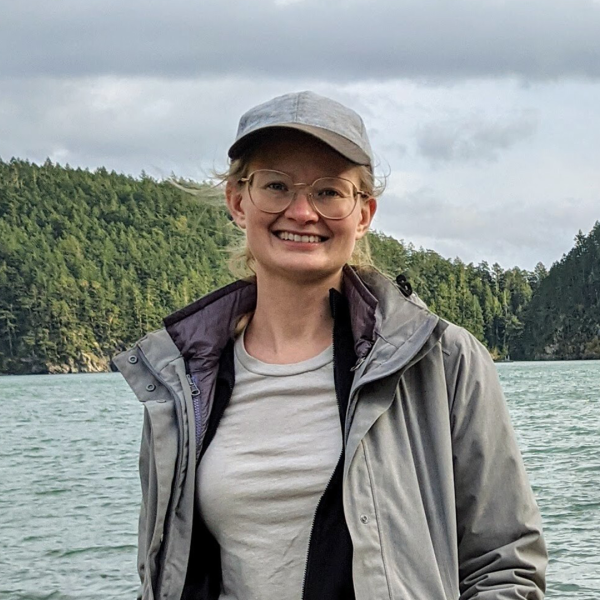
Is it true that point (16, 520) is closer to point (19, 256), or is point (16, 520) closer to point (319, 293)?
point (319, 293)

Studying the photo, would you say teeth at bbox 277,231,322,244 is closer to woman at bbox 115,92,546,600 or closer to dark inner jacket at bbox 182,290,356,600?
woman at bbox 115,92,546,600

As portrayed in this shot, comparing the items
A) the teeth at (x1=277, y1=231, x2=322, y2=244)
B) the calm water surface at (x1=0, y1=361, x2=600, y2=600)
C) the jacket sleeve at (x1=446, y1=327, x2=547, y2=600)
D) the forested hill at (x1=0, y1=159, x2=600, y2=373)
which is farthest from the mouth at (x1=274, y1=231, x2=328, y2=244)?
the forested hill at (x1=0, y1=159, x2=600, y2=373)

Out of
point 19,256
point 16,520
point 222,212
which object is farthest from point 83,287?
point 222,212

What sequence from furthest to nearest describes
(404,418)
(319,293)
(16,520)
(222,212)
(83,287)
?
(83,287)
(16,520)
(222,212)
(319,293)
(404,418)

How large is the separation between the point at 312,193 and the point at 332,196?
46 millimetres

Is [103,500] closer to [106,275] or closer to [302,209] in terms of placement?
[302,209]

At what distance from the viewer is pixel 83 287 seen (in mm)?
142125

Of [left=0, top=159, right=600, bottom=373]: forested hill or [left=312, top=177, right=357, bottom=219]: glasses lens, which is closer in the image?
[left=312, top=177, right=357, bottom=219]: glasses lens

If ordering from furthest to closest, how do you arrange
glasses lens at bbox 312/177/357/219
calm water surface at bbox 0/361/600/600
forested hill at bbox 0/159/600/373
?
1. forested hill at bbox 0/159/600/373
2. calm water surface at bbox 0/361/600/600
3. glasses lens at bbox 312/177/357/219

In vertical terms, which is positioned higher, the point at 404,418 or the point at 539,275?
the point at 539,275

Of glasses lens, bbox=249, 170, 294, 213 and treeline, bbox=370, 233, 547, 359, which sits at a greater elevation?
treeline, bbox=370, 233, 547, 359

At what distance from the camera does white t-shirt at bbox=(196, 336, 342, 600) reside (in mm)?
2613

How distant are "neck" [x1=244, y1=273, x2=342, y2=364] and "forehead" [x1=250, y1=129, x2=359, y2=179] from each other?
27cm

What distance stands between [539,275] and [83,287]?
61.9 meters
